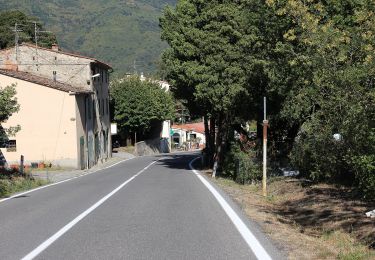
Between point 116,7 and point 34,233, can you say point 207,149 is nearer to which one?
point 34,233

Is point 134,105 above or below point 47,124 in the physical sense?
above

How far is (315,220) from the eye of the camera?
11227 mm

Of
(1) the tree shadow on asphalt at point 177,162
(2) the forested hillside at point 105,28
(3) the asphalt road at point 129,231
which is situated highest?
(2) the forested hillside at point 105,28

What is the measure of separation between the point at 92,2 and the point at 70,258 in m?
193

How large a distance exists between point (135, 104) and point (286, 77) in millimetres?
47781

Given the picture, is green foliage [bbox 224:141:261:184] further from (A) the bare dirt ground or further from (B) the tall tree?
(A) the bare dirt ground

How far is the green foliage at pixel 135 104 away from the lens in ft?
214

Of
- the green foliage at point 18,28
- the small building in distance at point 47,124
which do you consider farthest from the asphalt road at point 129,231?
the green foliage at point 18,28

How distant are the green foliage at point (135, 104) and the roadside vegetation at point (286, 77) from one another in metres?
27.7

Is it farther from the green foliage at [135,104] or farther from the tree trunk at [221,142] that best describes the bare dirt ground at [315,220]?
the green foliage at [135,104]

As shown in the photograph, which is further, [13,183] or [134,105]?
[134,105]

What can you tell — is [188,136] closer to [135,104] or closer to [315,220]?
[135,104]

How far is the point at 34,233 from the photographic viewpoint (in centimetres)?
916

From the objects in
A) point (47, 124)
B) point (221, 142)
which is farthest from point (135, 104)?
point (221, 142)
